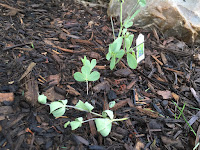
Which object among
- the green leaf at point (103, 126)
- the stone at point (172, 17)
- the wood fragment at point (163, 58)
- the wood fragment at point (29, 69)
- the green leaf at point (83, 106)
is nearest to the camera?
the green leaf at point (103, 126)

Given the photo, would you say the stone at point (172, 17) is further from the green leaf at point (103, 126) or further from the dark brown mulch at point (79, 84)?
the green leaf at point (103, 126)

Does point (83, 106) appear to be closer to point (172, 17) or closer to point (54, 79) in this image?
point (54, 79)

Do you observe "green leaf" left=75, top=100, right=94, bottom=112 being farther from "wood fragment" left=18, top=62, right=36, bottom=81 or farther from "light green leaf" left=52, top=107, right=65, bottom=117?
"wood fragment" left=18, top=62, right=36, bottom=81

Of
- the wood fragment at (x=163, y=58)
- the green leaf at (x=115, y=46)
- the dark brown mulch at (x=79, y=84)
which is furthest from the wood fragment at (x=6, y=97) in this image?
the wood fragment at (x=163, y=58)

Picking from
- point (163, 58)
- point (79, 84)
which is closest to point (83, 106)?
point (79, 84)

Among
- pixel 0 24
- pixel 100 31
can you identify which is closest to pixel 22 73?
pixel 0 24

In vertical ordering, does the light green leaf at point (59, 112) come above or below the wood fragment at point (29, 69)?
below

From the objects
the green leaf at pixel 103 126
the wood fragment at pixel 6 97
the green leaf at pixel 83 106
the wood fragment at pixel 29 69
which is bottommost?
the green leaf at pixel 103 126
